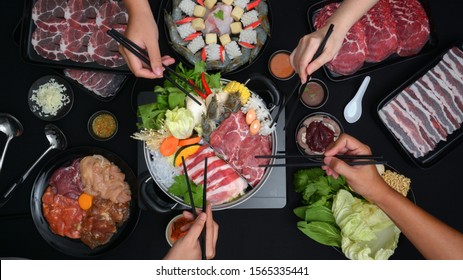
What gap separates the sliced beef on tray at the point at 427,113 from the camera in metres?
2.41

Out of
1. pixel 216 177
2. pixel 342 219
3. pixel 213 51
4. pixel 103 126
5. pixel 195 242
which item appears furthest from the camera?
pixel 103 126

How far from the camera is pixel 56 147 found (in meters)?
2.42

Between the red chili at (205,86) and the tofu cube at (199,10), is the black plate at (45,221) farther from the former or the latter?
the tofu cube at (199,10)

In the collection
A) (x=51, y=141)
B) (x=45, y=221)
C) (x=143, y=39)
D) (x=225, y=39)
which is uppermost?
(x=143, y=39)

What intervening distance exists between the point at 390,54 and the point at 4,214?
2545 mm

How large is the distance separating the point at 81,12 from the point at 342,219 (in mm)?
1950

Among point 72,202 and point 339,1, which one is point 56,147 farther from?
point 339,1

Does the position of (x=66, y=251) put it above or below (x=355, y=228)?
below

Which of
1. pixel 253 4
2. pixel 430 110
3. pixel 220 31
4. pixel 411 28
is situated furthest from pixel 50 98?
pixel 430 110

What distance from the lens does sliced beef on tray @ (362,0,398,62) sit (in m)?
2.37

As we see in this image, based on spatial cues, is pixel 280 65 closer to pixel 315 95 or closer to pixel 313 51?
A: pixel 315 95

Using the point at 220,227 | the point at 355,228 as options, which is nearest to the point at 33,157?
the point at 220,227

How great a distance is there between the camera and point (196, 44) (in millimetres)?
2334

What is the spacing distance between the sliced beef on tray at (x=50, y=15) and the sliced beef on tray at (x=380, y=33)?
1825 millimetres
